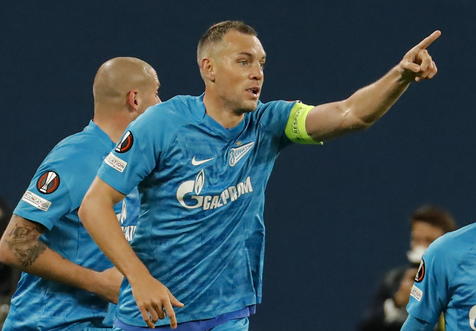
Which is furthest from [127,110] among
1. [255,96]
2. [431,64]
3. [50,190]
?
[431,64]

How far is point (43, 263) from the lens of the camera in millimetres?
4082

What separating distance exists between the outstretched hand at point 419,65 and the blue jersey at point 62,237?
131 centimetres

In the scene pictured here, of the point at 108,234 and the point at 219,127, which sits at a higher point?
the point at 219,127

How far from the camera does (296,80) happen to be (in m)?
7.42

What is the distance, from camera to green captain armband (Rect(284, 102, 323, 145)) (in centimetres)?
384

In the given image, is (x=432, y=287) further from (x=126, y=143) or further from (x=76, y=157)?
(x=76, y=157)

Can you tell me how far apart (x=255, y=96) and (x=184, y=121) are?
25cm

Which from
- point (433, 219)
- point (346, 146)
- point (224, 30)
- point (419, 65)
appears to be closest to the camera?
point (419, 65)

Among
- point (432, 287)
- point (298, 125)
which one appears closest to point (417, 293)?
point (432, 287)

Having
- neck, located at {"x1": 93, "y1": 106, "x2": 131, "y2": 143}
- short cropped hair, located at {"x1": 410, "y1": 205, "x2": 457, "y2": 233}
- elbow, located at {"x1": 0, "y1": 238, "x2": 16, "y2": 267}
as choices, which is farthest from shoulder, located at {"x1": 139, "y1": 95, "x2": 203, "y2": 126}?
short cropped hair, located at {"x1": 410, "y1": 205, "x2": 457, "y2": 233}

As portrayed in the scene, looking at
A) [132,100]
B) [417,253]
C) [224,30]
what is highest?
[224,30]

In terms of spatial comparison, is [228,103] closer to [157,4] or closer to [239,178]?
[239,178]

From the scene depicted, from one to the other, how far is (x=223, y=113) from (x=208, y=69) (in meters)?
0.18

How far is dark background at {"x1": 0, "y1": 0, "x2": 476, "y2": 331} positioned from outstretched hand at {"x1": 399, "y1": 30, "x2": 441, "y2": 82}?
3769mm
